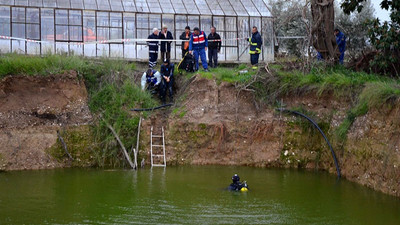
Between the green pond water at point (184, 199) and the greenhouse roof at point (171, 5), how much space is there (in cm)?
985

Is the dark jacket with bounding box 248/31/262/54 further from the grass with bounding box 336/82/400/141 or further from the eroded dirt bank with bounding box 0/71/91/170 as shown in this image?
the eroded dirt bank with bounding box 0/71/91/170

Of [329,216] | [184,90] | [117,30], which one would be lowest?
[329,216]

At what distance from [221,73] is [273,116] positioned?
3.17 meters

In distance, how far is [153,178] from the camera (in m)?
19.7

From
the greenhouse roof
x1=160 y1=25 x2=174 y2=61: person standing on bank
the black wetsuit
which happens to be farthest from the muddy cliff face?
the greenhouse roof

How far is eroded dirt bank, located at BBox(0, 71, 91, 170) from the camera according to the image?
21.5 metres

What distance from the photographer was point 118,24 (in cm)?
2817

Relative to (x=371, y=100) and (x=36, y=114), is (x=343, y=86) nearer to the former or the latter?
(x=371, y=100)

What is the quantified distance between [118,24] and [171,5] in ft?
9.65

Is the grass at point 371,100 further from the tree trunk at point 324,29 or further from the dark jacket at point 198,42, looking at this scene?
the dark jacket at point 198,42

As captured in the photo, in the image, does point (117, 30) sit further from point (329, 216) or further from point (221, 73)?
point (329, 216)

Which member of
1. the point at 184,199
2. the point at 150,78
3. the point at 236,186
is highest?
the point at 150,78

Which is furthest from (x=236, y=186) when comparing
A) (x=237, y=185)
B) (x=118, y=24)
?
(x=118, y=24)

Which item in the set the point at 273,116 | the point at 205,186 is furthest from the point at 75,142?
the point at 273,116
